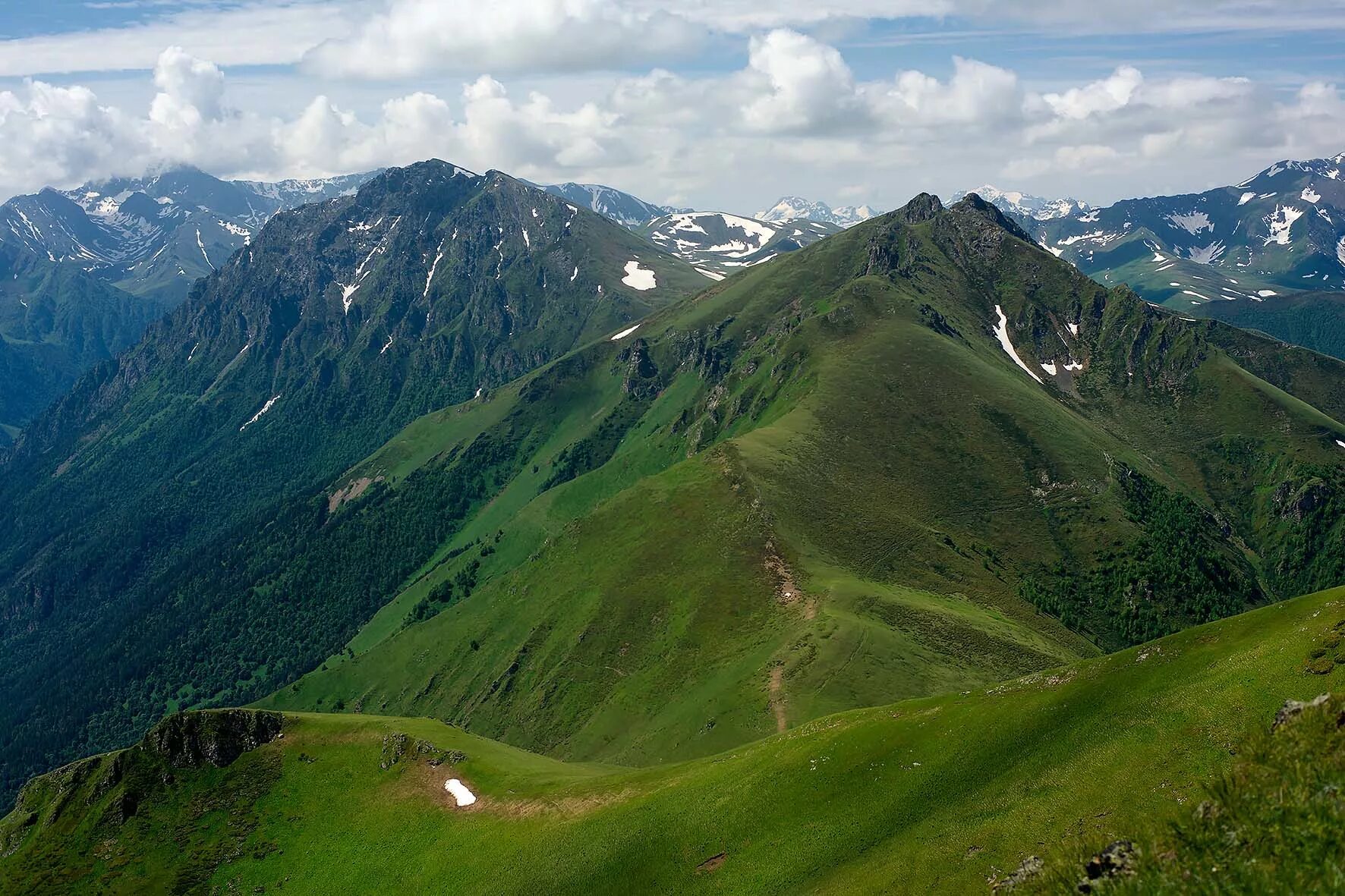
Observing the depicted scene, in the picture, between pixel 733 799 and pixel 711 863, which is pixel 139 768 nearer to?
pixel 733 799

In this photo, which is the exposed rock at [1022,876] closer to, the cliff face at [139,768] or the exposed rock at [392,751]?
the exposed rock at [392,751]

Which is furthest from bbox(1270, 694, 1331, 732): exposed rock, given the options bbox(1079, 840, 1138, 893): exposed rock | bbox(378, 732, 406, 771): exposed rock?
bbox(378, 732, 406, 771): exposed rock

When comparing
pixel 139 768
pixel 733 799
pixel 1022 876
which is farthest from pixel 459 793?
pixel 1022 876

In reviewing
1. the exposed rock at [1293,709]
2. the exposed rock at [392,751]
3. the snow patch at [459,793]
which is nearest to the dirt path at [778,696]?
the snow patch at [459,793]

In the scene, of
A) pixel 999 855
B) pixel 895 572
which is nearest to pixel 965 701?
pixel 999 855

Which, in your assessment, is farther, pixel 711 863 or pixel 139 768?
pixel 139 768
